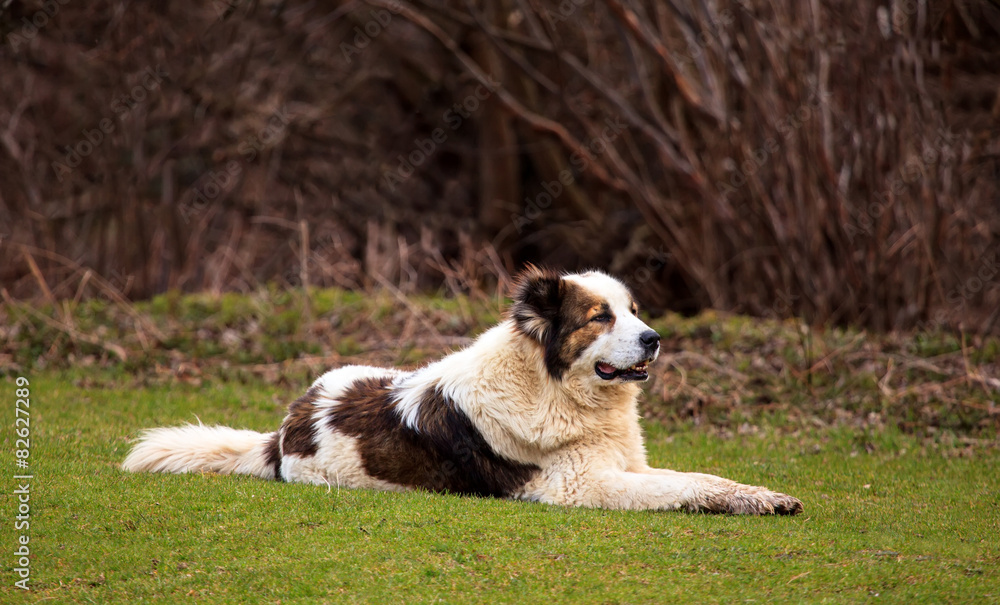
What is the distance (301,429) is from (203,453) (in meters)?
1.02

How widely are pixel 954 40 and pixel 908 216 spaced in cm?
290

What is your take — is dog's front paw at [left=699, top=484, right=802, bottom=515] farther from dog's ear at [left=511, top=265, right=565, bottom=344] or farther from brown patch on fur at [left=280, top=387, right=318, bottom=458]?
brown patch on fur at [left=280, top=387, right=318, bottom=458]

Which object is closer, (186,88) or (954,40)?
(954,40)

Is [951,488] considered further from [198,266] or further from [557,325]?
[198,266]

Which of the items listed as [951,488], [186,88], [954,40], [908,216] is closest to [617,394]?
[951,488]

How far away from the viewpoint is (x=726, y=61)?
15.0 meters

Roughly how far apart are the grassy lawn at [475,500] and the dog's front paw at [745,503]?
0.51 feet

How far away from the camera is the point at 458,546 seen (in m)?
5.98

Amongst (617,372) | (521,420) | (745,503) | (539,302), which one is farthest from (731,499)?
(539,302)

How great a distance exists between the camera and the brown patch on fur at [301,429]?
25.0 feet

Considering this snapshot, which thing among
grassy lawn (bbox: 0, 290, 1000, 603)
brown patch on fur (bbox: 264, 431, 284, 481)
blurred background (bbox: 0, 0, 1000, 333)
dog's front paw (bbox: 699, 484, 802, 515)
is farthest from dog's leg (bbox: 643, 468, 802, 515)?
blurred background (bbox: 0, 0, 1000, 333)

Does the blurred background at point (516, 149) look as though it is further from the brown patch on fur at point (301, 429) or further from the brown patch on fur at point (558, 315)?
the brown patch on fur at point (558, 315)

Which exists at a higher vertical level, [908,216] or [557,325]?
[557,325]

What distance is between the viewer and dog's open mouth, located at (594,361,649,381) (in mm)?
7617
